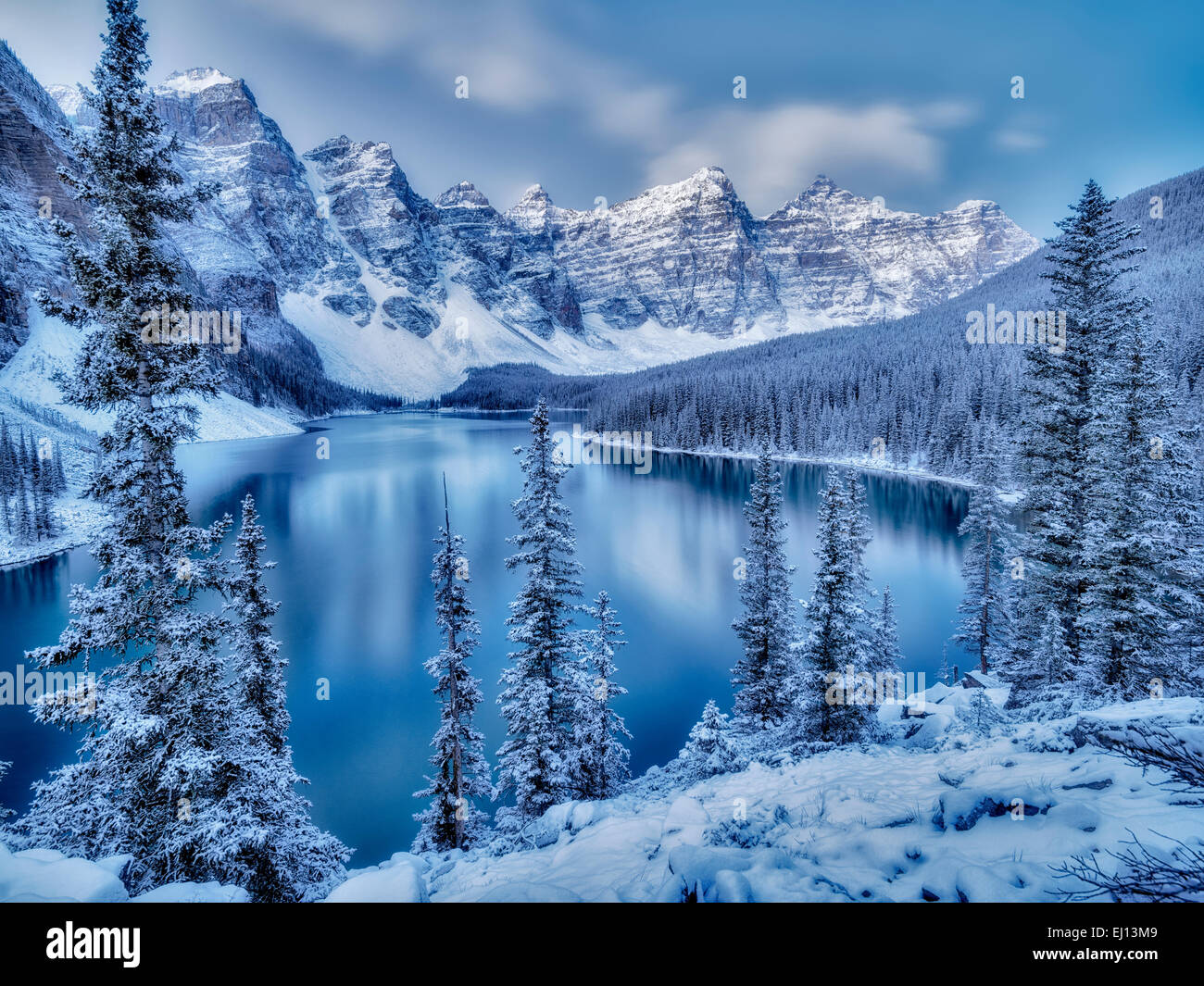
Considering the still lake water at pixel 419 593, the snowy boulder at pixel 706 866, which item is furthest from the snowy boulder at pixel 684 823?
the still lake water at pixel 419 593

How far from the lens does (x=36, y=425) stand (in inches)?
2425

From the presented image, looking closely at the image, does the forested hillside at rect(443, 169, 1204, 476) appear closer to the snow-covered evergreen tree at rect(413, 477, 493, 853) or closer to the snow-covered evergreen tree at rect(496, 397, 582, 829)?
the snow-covered evergreen tree at rect(496, 397, 582, 829)

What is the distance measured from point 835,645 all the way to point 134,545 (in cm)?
1693

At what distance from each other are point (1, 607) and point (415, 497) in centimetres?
3552

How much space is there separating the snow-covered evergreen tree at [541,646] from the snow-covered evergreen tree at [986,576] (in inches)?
863

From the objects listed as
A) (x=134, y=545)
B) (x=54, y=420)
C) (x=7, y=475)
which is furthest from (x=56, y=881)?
(x=54, y=420)

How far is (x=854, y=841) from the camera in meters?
5.34

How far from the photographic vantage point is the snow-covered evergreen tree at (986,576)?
25.1 metres

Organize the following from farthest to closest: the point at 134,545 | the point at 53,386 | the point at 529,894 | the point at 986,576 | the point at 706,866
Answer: the point at 53,386 → the point at 986,576 → the point at 134,545 → the point at 706,866 → the point at 529,894

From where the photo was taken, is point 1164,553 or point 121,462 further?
point 1164,553

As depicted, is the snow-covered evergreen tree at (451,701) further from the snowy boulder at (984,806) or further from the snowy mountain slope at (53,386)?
the snowy mountain slope at (53,386)

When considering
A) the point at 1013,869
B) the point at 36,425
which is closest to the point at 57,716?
the point at 1013,869

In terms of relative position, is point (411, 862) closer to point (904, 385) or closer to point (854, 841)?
point (854, 841)
